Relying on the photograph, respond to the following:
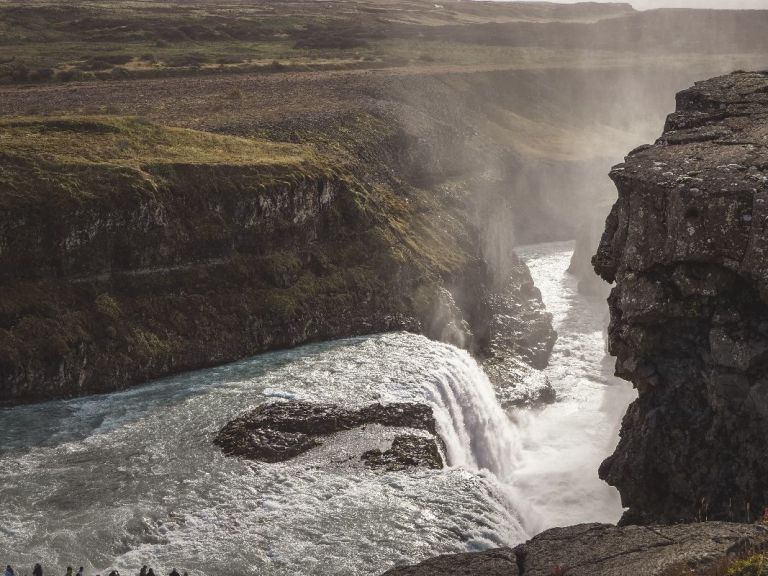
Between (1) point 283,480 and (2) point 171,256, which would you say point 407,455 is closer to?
(1) point 283,480


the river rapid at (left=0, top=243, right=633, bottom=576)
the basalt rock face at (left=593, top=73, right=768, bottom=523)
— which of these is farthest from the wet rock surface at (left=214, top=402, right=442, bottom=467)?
the basalt rock face at (left=593, top=73, right=768, bottom=523)

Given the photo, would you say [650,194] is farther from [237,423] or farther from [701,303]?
[237,423]

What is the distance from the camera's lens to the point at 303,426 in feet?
137

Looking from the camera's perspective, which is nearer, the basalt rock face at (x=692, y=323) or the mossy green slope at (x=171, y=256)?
the basalt rock face at (x=692, y=323)

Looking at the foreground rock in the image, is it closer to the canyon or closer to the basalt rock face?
the canyon

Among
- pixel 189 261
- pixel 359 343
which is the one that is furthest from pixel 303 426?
pixel 189 261

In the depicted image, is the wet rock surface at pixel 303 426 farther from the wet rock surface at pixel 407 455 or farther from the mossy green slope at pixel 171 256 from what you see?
the mossy green slope at pixel 171 256

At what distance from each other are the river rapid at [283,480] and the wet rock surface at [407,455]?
31.8 inches

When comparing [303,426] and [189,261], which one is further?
[189,261]

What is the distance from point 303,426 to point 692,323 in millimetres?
18914

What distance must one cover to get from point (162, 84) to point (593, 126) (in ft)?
236

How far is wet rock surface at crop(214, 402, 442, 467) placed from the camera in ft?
129

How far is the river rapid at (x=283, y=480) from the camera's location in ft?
103

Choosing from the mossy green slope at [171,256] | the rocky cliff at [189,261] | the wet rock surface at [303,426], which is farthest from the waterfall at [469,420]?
the mossy green slope at [171,256]
